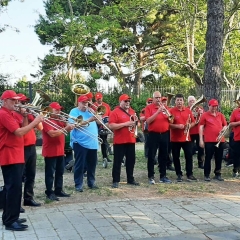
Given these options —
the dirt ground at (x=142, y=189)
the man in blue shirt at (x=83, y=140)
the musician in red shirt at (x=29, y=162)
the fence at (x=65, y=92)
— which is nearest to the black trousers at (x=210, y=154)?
the dirt ground at (x=142, y=189)

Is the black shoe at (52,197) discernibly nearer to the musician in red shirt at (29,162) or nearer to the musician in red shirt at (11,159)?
the musician in red shirt at (29,162)

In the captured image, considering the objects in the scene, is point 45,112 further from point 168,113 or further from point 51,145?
point 168,113

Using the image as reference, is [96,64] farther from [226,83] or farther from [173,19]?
[226,83]

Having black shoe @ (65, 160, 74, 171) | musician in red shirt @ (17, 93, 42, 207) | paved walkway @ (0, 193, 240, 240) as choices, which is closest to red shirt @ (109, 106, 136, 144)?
paved walkway @ (0, 193, 240, 240)

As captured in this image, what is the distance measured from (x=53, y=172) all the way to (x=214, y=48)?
6627mm

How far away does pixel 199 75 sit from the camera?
2719cm

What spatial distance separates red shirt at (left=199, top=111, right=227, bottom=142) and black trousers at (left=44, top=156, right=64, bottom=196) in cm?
338

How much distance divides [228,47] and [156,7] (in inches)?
289

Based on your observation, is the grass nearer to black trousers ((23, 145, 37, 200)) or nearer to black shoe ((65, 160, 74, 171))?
black shoe ((65, 160, 74, 171))

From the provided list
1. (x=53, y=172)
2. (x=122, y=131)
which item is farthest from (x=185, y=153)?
(x=53, y=172)

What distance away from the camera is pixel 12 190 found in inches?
229

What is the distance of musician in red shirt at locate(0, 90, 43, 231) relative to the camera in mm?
5730

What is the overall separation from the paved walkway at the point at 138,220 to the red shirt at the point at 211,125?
1896 millimetres

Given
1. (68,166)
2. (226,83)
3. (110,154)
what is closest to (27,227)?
(68,166)
